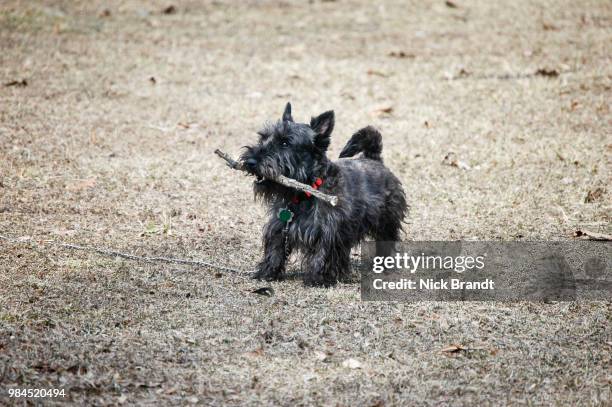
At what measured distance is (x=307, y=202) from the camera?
21.5ft

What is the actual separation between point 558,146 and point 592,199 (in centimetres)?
201

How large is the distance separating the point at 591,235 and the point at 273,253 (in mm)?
3101

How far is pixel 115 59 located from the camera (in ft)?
48.2

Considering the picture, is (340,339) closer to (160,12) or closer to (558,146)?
(558,146)

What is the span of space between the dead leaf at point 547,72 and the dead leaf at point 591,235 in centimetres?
704

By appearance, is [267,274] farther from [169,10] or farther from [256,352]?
[169,10]

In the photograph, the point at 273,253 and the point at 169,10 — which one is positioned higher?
the point at 169,10

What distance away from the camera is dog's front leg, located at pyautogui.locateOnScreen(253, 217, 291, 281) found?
21.7 feet

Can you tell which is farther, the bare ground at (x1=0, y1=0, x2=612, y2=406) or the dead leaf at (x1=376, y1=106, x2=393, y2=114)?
the dead leaf at (x1=376, y1=106, x2=393, y2=114)

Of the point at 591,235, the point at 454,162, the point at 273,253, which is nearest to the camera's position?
the point at 273,253

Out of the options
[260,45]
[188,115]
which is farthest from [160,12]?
[188,115]

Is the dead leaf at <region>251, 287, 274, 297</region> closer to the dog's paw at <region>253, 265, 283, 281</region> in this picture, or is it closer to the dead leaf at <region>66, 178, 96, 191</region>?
the dog's paw at <region>253, 265, 283, 281</region>

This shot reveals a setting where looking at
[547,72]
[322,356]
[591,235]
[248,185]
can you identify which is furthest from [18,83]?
[322,356]

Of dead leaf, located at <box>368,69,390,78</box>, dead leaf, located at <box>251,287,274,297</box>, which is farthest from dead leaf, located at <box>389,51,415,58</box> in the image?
dead leaf, located at <box>251,287,274,297</box>
